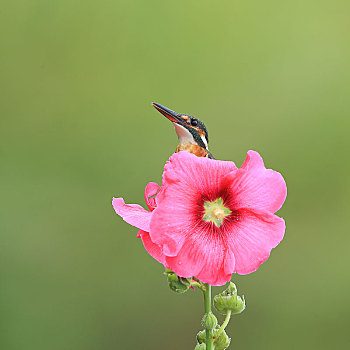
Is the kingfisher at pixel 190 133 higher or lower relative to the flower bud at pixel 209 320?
higher

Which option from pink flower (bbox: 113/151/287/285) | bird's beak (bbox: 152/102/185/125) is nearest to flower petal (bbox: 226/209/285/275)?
pink flower (bbox: 113/151/287/285)

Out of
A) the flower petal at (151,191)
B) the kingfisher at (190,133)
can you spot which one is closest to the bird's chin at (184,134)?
the kingfisher at (190,133)

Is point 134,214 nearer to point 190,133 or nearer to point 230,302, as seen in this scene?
point 230,302

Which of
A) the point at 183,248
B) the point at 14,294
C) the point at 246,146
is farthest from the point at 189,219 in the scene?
the point at 14,294

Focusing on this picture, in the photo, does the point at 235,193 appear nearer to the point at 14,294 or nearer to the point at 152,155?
the point at 152,155

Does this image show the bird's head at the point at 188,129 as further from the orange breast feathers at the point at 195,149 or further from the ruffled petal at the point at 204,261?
the ruffled petal at the point at 204,261

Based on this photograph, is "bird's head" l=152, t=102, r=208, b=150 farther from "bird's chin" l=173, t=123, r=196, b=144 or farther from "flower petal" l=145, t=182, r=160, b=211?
"flower petal" l=145, t=182, r=160, b=211

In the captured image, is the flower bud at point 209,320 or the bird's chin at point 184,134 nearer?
the flower bud at point 209,320

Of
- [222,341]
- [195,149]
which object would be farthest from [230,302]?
[195,149]

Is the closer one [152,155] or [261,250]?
[261,250]
